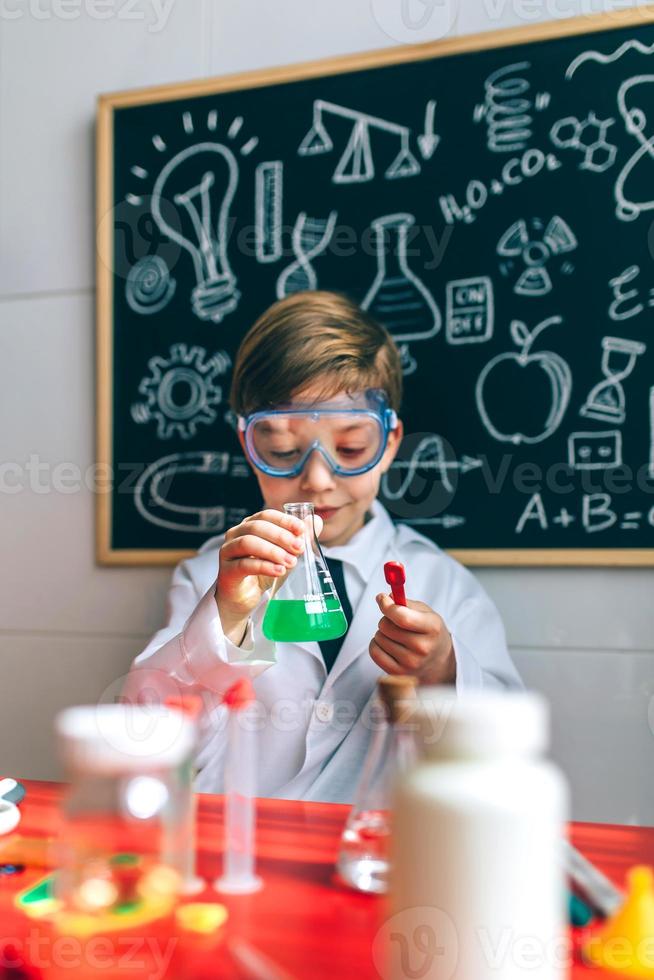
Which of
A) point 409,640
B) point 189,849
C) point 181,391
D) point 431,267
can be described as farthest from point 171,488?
point 189,849

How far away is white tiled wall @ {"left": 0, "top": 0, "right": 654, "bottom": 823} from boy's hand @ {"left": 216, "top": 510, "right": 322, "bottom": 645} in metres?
0.63

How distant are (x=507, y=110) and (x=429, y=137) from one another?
0.16 m

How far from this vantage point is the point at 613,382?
159 cm

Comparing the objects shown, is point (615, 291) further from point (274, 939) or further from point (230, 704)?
point (274, 939)

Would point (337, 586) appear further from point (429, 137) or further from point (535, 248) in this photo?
point (429, 137)

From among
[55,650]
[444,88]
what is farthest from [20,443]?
[444,88]

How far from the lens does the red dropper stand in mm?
1047

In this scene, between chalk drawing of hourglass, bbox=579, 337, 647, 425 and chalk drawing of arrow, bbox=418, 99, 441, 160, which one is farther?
chalk drawing of arrow, bbox=418, 99, 441, 160

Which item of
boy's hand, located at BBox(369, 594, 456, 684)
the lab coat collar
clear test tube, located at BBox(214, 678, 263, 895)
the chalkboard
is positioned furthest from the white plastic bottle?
the chalkboard

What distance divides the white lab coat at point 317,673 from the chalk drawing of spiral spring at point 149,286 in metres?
0.67

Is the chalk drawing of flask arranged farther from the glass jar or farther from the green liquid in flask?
the glass jar

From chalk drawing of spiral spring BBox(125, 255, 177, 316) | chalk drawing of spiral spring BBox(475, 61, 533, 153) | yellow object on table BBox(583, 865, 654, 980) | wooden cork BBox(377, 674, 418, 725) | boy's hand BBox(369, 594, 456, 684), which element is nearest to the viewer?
yellow object on table BBox(583, 865, 654, 980)

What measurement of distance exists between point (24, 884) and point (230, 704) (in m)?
0.25

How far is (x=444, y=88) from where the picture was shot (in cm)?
169
